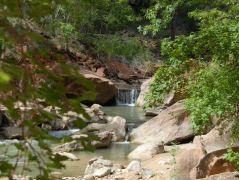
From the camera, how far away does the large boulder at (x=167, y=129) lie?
12602 mm

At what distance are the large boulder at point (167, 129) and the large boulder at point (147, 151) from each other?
3.36 ft

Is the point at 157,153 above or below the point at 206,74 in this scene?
below

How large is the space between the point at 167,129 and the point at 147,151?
6.31 feet

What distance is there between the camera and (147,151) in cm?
1139

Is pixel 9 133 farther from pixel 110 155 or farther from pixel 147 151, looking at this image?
pixel 147 151

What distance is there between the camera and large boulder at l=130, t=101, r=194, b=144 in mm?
12602

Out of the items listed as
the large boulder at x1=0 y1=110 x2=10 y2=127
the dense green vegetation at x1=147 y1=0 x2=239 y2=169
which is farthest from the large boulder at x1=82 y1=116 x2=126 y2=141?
the dense green vegetation at x1=147 y1=0 x2=239 y2=169

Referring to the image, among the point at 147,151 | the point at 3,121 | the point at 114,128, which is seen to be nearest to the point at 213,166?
the point at 147,151

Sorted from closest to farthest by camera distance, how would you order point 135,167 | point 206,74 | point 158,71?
1. point 206,74
2. point 158,71
3. point 135,167

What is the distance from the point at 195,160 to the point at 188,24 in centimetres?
2724

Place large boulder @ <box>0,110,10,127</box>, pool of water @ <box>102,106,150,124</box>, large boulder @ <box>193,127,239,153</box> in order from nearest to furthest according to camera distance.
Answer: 1. large boulder @ <box>193,127,239,153</box>
2. large boulder @ <box>0,110,10,127</box>
3. pool of water @ <box>102,106,150,124</box>

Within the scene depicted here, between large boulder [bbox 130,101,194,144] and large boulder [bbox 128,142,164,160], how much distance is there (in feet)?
3.36

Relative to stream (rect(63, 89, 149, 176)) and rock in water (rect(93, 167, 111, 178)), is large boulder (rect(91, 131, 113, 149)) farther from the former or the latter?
rock in water (rect(93, 167, 111, 178))

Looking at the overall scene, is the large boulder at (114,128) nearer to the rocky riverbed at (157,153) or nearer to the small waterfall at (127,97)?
the rocky riverbed at (157,153)
